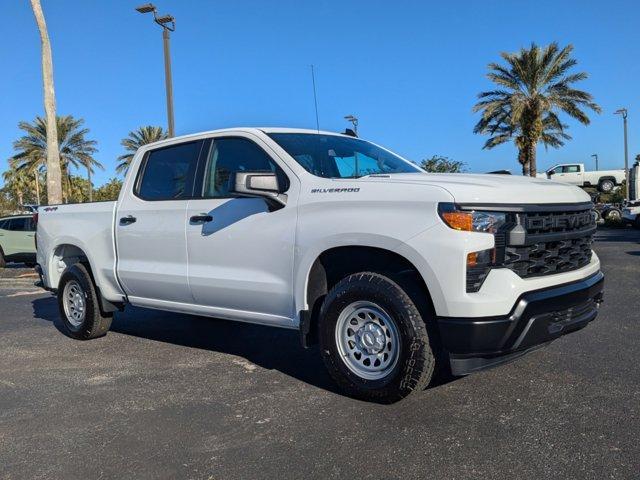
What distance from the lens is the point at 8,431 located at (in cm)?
384

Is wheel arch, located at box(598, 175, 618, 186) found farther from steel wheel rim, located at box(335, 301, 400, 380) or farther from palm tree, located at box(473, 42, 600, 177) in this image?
steel wheel rim, located at box(335, 301, 400, 380)

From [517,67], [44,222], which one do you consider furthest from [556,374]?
[517,67]

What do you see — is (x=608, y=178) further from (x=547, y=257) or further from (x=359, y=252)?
Result: (x=359, y=252)

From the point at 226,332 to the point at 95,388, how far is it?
2088 millimetres

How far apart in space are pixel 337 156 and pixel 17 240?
14.5 metres

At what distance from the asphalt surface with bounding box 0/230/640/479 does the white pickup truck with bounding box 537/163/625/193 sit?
3930 cm

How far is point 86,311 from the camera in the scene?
6168 mm

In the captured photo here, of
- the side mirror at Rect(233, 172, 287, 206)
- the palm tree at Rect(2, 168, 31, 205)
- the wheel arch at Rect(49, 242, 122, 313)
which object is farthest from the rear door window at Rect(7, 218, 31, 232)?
the palm tree at Rect(2, 168, 31, 205)

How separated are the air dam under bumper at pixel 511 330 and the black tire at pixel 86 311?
3992mm

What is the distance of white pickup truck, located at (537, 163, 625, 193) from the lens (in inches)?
1654

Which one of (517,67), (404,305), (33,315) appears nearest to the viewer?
(404,305)

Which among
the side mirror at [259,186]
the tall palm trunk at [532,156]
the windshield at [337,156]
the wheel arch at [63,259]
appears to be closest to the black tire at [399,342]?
the side mirror at [259,186]

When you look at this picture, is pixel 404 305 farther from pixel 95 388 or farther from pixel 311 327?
pixel 95 388

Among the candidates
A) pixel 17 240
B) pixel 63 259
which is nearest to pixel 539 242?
pixel 63 259
